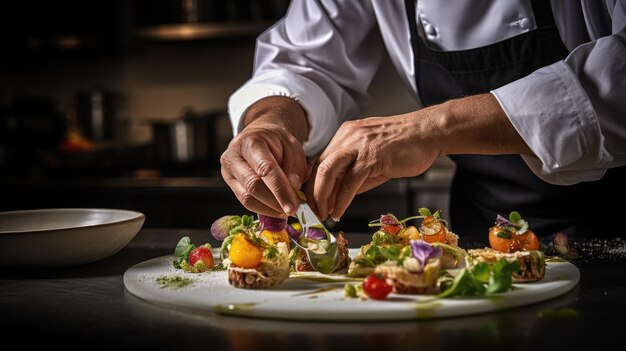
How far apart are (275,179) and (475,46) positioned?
68cm

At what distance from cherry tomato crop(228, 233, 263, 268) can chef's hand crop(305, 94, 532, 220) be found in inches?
6.5

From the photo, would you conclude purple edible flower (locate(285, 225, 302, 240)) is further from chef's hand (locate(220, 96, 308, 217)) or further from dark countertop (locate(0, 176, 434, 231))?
dark countertop (locate(0, 176, 434, 231))

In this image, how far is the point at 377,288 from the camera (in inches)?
36.0

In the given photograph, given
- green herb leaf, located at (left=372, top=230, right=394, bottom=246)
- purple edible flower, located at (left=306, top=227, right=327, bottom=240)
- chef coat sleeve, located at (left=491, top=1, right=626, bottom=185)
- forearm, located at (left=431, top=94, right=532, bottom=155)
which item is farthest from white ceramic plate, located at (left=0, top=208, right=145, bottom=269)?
chef coat sleeve, located at (left=491, top=1, right=626, bottom=185)

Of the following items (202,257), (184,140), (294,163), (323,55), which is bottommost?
(184,140)

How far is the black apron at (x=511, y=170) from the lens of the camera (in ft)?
5.02

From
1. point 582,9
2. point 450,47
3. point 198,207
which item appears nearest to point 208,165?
point 198,207

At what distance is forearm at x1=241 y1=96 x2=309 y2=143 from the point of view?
1.49 meters

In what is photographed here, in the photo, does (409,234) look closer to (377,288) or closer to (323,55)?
(377,288)

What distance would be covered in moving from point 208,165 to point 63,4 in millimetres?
1055

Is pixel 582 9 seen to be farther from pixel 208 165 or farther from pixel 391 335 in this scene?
pixel 208 165

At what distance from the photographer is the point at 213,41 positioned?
3637 mm

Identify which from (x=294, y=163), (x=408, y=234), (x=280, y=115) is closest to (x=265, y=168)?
(x=294, y=163)

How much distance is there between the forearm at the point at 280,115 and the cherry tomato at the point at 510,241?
524 mm
